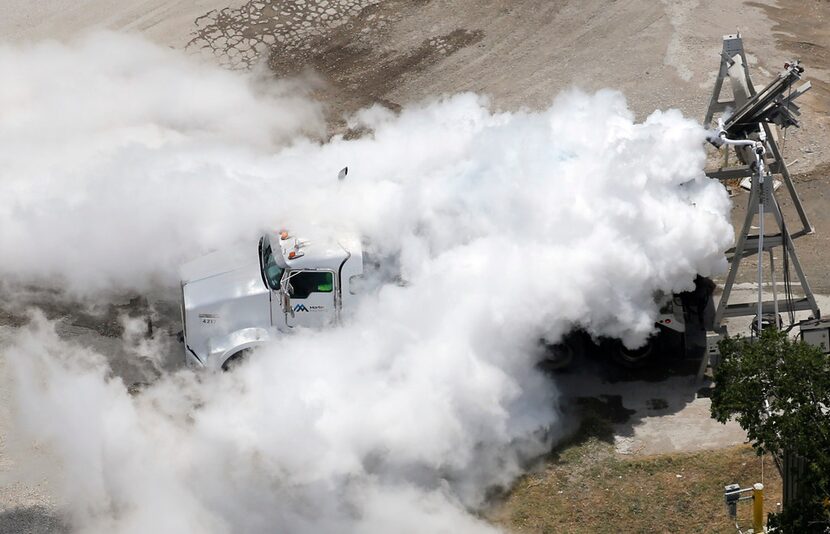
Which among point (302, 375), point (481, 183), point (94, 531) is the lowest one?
point (94, 531)

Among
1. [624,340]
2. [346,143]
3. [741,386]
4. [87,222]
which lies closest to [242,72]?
[346,143]

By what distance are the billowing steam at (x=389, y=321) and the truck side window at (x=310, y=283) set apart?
64 centimetres

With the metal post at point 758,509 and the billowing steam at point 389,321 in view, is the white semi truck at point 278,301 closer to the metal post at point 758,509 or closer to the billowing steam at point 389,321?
the billowing steam at point 389,321

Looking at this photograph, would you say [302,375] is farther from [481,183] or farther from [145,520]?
[481,183]

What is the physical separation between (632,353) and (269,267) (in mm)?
5697

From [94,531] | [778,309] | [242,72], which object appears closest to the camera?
[94,531]

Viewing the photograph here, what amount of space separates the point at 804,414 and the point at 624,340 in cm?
433

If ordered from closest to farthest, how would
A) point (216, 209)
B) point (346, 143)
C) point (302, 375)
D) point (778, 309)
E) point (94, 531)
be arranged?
point (94, 531), point (302, 375), point (778, 309), point (216, 209), point (346, 143)

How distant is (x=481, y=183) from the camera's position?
635 inches

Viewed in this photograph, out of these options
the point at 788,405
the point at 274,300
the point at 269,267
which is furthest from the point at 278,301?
the point at 788,405

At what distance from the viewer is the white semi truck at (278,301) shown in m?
15.8

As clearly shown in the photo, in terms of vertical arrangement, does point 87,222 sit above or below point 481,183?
below

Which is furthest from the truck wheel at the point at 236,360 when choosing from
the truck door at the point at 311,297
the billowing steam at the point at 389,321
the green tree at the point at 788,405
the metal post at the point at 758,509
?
the metal post at the point at 758,509

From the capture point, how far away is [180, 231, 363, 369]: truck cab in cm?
1577
